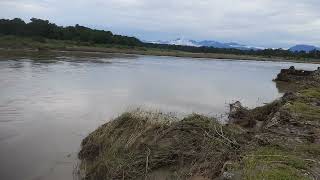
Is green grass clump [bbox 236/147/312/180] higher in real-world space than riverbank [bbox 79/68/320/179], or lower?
higher

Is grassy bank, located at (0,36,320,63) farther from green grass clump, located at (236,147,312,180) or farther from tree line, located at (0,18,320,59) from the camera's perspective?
green grass clump, located at (236,147,312,180)

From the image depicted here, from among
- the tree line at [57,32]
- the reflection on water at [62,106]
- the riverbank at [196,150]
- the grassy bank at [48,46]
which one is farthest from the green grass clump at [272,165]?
the tree line at [57,32]

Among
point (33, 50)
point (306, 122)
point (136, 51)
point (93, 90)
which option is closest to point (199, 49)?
point (136, 51)

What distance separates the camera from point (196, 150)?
9.83 m

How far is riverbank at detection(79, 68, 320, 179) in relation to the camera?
810cm

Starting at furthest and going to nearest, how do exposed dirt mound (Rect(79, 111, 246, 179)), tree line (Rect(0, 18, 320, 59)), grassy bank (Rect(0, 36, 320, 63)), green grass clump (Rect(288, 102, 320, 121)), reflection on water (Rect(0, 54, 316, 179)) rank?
tree line (Rect(0, 18, 320, 59)) < grassy bank (Rect(0, 36, 320, 63)) < green grass clump (Rect(288, 102, 320, 121)) < reflection on water (Rect(0, 54, 316, 179)) < exposed dirt mound (Rect(79, 111, 246, 179))

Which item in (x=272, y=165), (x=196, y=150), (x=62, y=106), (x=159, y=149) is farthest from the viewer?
(x=62, y=106)

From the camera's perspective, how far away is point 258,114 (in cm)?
1802

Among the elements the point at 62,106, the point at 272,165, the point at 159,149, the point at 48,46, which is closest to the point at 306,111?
the point at 159,149

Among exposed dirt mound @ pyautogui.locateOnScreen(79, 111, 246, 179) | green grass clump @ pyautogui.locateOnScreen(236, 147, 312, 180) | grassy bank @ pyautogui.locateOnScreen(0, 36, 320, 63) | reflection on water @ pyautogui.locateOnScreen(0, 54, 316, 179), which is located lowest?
grassy bank @ pyautogui.locateOnScreen(0, 36, 320, 63)

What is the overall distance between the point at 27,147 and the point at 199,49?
13815 cm

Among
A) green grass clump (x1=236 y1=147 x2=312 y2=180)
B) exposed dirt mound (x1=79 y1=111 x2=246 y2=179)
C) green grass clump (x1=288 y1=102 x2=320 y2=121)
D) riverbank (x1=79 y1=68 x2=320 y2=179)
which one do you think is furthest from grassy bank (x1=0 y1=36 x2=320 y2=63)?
green grass clump (x1=236 y1=147 x2=312 y2=180)

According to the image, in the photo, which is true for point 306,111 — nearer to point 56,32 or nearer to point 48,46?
point 48,46

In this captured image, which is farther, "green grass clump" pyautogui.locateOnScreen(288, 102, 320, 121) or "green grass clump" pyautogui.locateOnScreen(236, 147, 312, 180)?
"green grass clump" pyautogui.locateOnScreen(288, 102, 320, 121)
